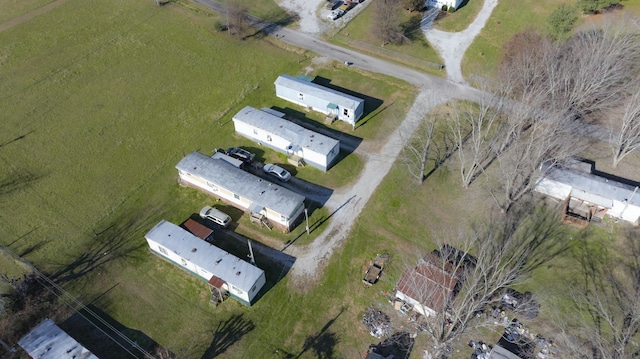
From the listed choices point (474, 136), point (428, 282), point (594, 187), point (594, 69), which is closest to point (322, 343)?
point (428, 282)

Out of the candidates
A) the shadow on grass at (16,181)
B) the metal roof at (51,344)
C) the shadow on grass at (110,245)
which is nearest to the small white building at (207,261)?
the shadow on grass at (110,245)

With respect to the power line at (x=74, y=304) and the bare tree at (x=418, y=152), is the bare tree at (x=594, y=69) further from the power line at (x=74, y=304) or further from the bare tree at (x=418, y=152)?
the power line at (x=74, y=304)

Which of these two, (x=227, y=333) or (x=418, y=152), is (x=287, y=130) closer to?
(x=418, y=152)

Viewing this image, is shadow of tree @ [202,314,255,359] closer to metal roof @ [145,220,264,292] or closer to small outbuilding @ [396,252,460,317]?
metal roof @ [145,220,264,292]

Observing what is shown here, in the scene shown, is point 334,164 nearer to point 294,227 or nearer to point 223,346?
point 294,227

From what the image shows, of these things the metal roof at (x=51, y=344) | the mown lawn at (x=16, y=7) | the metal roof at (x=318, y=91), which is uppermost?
the metal roof at (x=318, y=91)

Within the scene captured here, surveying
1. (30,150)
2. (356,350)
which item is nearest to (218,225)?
(356,350)

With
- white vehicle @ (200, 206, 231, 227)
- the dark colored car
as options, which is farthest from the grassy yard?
white vehicle @ (200, 206, 231, 227)
